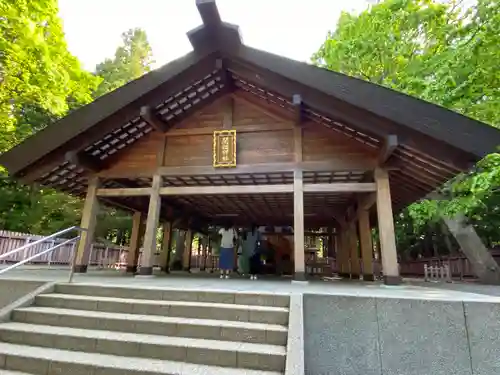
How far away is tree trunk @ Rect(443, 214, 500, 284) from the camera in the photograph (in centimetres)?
1062

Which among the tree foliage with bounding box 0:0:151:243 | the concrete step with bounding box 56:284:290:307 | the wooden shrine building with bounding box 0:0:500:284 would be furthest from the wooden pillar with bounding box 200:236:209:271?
the concrete step with bounding box 56:284:290:307

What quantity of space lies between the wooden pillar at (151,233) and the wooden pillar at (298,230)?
131 inches

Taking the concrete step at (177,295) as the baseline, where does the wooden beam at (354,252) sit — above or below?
above

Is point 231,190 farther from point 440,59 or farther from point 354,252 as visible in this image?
point 440,59

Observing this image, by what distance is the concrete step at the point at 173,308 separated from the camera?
11.2ft

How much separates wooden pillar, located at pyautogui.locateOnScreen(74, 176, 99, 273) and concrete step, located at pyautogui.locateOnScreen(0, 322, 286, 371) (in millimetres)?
3773

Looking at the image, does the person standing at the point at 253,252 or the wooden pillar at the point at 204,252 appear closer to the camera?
the person standing at the point at 253,252

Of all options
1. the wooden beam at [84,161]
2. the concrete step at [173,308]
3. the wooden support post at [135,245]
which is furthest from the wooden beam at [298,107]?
the wooden support post at [135,245]

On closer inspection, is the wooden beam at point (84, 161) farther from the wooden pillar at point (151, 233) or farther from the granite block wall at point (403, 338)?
the granite block wall at point (403, 338)

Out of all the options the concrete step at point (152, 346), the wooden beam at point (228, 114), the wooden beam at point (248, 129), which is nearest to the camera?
the concrete step at point (152, 346)

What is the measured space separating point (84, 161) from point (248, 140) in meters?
4.11

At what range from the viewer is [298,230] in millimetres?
6246

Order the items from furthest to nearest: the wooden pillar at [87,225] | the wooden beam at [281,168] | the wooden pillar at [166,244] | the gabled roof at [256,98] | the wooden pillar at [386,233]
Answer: the wooden pillar at [166,244]
the wooden pillar at [87,225]
the wooden beam at [281,168]
the wooden pillar at [386,233]
the gabled roof at [256,98]

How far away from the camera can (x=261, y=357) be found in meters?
2.73
